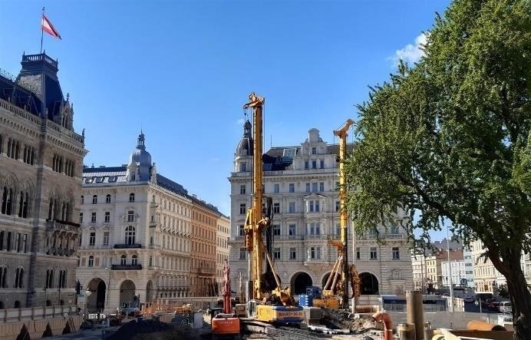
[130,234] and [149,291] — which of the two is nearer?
[149,291]

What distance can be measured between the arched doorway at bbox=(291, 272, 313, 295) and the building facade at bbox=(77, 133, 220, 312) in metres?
19.5

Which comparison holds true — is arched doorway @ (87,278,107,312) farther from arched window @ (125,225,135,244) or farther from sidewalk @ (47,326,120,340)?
sidewalk @ (47,326,120,340)

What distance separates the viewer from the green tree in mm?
21047

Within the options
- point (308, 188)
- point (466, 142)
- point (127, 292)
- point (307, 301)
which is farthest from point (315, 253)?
point (466, 142)

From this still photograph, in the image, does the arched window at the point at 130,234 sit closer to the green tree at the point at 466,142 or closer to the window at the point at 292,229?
the window at the point at 292,229

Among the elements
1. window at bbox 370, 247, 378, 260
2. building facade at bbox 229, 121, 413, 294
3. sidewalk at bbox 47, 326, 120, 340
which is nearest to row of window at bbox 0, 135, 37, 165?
sidewalk at bbox 47, 326, 120, 340

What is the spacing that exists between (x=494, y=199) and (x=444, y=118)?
421 centimetres

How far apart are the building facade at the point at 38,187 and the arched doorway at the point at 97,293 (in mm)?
25852

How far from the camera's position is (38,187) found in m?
51.8

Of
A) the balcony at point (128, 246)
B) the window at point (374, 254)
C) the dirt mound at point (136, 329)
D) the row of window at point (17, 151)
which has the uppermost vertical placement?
the row of window at point (17, 151)

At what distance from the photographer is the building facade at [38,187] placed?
157 ft

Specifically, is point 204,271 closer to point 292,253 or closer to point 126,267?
point 126,267

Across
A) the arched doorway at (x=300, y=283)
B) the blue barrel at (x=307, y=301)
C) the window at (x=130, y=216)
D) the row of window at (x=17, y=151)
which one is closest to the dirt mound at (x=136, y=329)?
the blue barrel at (x=307, y=301)

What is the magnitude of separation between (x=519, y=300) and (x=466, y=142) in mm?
6824
